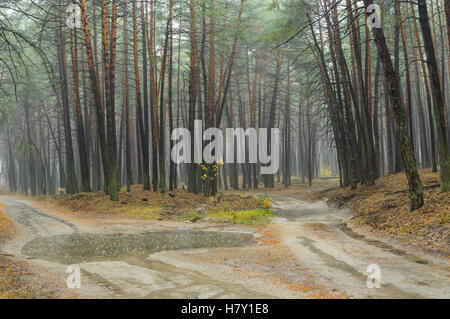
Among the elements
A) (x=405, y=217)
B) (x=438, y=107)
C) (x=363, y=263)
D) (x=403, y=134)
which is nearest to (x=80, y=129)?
(x=403, y=134)

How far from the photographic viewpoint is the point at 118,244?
26.7 ft

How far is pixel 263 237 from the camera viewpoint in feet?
30.5

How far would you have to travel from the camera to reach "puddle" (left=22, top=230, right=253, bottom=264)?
272 inches

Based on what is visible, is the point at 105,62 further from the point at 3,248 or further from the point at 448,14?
the point at 448,14

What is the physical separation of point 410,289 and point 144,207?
12.8m

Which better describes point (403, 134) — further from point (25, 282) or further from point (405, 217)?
point (25, 282)

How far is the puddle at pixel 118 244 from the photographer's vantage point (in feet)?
22.7

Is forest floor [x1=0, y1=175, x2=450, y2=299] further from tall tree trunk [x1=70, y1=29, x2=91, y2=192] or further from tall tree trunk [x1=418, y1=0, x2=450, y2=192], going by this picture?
tall tree trunk [x1=70, y1=29, x2=91, y2=192]

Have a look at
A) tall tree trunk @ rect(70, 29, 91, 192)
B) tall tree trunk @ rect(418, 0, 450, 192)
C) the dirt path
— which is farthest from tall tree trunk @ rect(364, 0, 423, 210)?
tall tree trunk @ rect(70, 29, 91, 192)

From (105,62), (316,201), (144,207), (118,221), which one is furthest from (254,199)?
(105,62)

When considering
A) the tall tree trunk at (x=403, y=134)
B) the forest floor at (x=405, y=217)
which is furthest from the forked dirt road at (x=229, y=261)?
the tall tree trunk at (x=403, y=134)

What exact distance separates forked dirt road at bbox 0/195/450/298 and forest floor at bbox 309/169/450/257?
603 mm

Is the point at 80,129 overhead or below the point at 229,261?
overhead

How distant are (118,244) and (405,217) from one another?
7994 millimetres
